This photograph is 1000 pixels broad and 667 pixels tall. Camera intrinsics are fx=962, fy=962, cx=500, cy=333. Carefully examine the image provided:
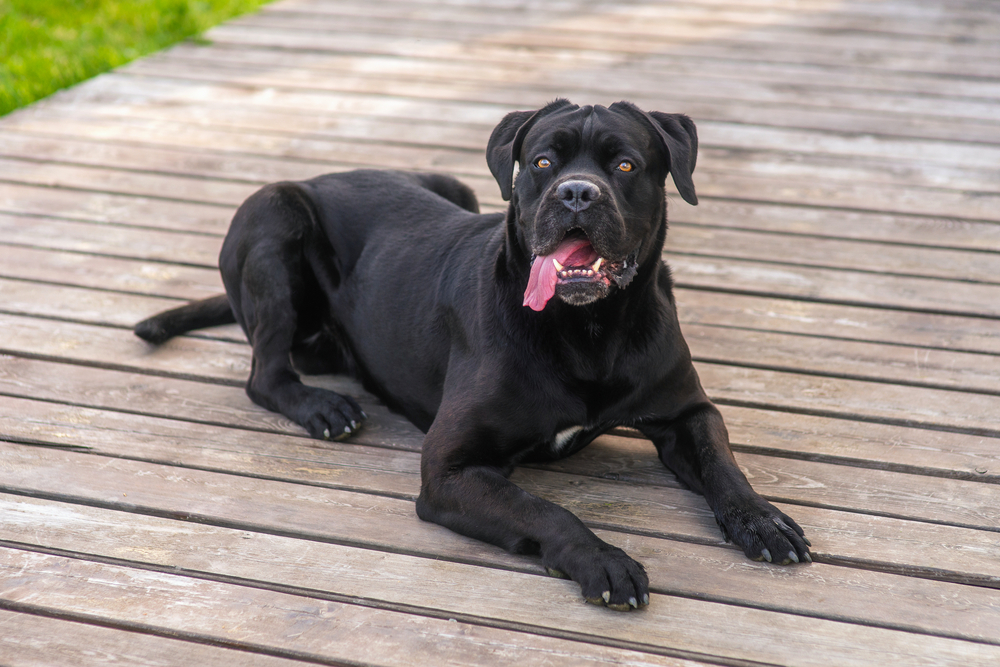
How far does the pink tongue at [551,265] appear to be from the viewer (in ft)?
7.92

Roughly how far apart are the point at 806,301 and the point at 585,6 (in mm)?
4314

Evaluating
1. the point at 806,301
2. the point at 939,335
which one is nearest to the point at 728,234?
the point at 806,301

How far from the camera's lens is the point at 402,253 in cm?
301

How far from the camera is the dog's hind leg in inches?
115

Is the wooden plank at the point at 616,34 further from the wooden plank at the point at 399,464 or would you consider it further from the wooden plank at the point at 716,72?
the wooden plank at the point at 399,464

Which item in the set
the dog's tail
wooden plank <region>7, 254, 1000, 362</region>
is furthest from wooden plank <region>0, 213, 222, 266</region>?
the dog's tail

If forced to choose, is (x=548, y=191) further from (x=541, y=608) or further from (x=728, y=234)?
(x=728, y=234)

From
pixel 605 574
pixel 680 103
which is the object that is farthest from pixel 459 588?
pixel 680 103

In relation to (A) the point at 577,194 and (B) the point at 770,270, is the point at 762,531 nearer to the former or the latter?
(A) the point at 577,194

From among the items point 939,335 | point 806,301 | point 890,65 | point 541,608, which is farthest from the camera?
point 890,65

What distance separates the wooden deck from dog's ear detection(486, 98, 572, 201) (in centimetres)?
81

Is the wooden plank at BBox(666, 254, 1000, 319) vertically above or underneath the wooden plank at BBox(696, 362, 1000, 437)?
above

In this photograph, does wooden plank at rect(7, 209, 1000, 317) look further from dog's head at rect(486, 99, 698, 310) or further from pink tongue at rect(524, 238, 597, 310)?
pink tongue at rect(524, 238, 597, 310)

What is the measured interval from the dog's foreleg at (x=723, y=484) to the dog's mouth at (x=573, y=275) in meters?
0.45
